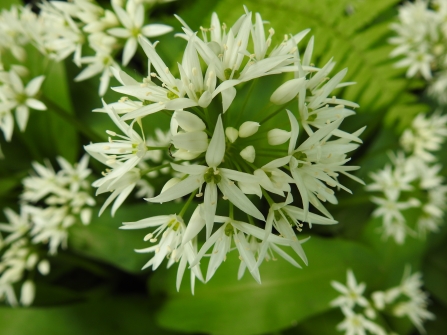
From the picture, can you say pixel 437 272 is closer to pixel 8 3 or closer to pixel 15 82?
pixel 15 82

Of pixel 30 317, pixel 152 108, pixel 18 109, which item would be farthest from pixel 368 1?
pixel 30 317

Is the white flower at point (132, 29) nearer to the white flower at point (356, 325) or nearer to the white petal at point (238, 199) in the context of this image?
the white petal at point (238, 199)

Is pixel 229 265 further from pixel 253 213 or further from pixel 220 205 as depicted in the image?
pixel 253 213

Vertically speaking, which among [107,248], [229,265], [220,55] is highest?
[220,55]

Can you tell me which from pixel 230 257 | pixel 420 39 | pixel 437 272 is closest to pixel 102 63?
pixel 230 257

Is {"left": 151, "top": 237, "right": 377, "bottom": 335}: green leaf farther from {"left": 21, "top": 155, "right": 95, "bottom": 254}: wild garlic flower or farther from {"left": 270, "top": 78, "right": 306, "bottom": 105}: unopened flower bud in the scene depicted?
{"left": 270, "top": 78, "right": 306, "bottom": 105}: unopened flower bud

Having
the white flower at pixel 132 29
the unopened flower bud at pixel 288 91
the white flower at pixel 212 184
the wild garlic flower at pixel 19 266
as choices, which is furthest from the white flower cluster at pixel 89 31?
the wild garlic flower at pixel 19 266

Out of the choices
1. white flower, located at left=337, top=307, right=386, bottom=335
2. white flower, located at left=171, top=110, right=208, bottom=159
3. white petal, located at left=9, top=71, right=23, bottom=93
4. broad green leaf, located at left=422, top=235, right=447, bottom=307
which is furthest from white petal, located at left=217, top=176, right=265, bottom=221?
broad green leaf, located at left=422, top=235, right=447, bottom=307
